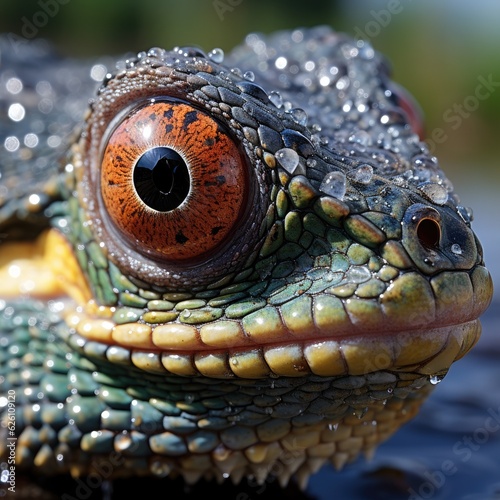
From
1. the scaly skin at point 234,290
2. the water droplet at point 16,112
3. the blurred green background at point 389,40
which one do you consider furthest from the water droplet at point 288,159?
the blurred green background at point 389,40

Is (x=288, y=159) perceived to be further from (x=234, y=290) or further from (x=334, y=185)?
(x=234, y=290)

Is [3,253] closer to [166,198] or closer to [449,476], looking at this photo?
[166,198]

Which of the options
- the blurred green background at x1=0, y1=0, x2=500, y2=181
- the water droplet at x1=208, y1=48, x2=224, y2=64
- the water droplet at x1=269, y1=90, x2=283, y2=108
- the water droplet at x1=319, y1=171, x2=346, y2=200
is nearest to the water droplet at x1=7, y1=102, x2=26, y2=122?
the water droplet at x1=208, y1=48, x2=224, y2=64

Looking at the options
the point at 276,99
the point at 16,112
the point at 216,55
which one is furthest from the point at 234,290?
the point at 16,112

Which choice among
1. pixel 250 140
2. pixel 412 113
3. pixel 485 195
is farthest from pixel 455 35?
pixel 250 140

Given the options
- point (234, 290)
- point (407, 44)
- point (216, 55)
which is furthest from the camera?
point (407, 44)

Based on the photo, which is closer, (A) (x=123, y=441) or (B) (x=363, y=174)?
(B) (x=363, y=174)

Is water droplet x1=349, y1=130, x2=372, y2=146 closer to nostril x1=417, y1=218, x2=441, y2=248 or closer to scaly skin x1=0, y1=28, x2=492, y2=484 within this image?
scaly skin x1=0, y1=28, x2=492, y2=484
